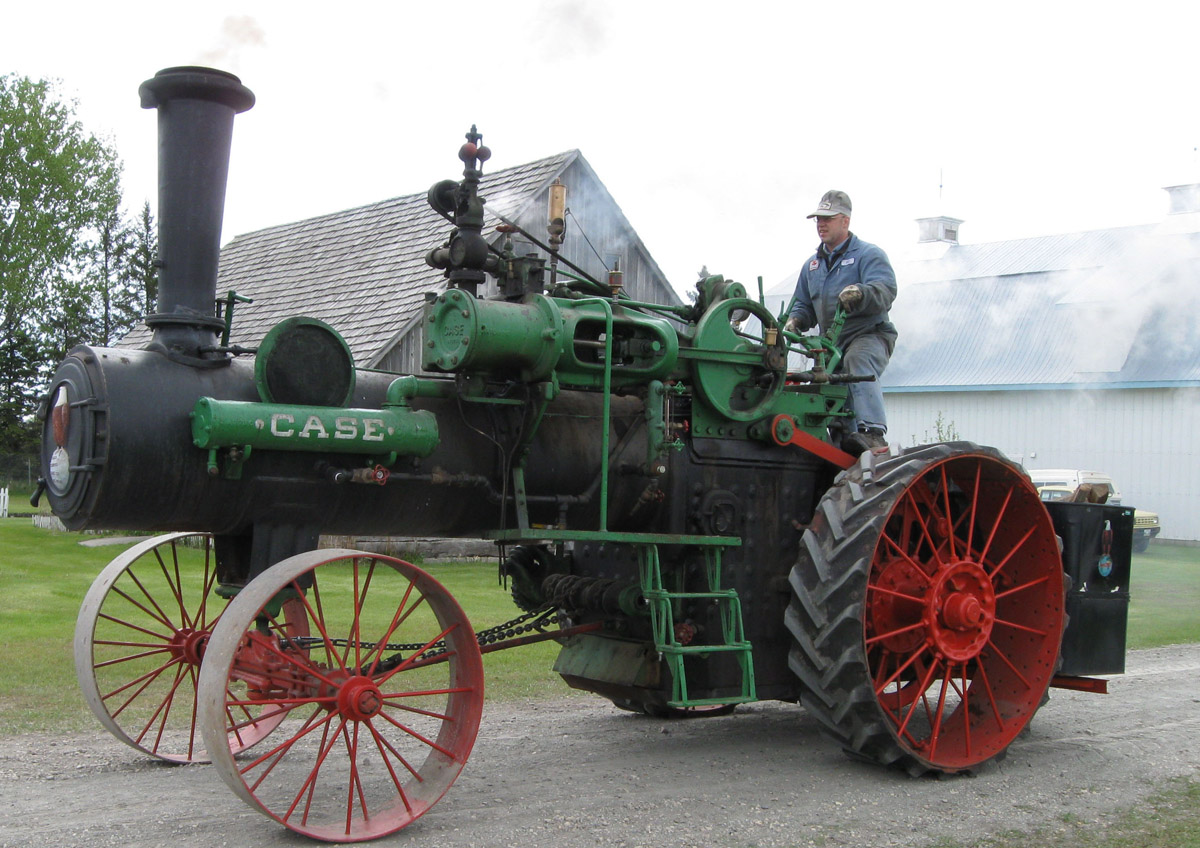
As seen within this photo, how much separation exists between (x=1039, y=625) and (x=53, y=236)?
86.5 feet

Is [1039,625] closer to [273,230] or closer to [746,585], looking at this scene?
[746,585]

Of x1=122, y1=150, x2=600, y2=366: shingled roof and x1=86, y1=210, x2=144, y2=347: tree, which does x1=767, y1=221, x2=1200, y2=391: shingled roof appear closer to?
x1=122, y1=150, x2=600, y2=366: shingled roof

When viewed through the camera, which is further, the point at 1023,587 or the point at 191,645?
the point at 1023,587

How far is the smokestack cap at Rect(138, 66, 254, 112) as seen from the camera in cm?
452

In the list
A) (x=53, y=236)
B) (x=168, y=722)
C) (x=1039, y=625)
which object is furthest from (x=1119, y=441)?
(x=53, y=236)

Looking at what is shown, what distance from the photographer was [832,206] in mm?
6449

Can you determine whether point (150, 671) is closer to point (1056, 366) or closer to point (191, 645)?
point (191, 645)

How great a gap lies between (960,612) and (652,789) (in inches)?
62.0

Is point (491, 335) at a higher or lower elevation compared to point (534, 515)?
higher

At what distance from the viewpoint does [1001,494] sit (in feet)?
19.3

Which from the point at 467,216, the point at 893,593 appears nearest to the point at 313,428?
the point at 467,216

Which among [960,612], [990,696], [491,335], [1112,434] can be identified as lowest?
[990,696]

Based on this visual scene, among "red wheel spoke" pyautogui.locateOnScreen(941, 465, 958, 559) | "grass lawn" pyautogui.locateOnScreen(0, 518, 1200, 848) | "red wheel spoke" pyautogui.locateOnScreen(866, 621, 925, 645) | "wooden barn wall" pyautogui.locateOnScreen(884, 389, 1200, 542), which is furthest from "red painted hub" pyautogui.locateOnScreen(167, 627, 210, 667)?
"wooden barn wall" pyautogui.locateOnScreen(884, 389, 1200, 542)

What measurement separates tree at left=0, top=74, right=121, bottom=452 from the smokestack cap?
2407 cm
